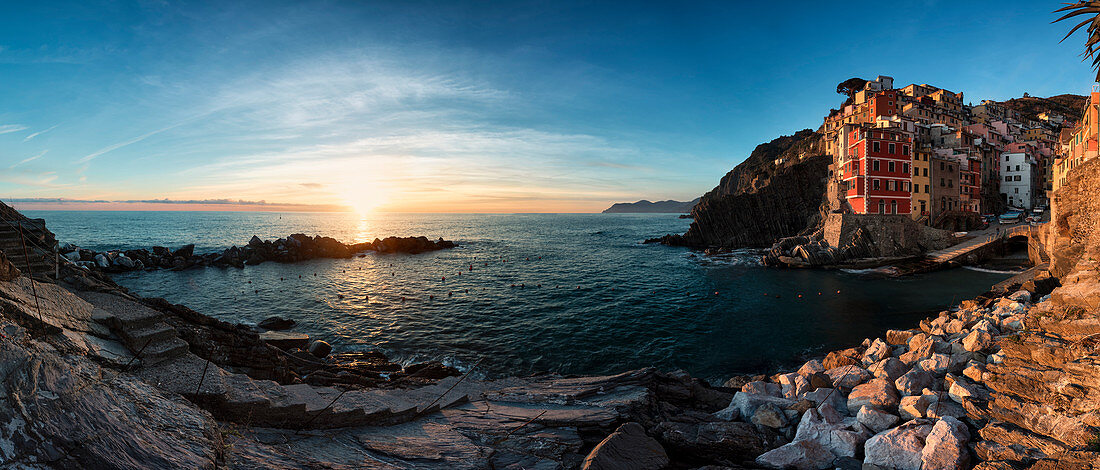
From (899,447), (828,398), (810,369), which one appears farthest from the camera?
(810,369)

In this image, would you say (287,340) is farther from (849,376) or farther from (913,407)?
(913,407)

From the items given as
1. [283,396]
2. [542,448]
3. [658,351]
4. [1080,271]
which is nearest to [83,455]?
[283,396]

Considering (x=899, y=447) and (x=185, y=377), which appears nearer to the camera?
(x=899, y=447)

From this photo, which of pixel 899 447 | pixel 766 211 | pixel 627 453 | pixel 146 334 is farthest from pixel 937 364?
pixel 766 211

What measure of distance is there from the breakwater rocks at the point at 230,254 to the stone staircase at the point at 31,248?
31843mm

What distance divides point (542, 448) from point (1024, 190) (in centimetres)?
9809

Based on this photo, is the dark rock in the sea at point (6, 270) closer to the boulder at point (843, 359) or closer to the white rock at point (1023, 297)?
the boulder at point (843, 359)

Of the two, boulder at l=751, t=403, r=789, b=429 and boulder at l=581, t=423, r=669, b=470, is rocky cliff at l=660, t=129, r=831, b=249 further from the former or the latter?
boulder at l=581, t=423, r=669, b=470

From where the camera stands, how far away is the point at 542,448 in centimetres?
716

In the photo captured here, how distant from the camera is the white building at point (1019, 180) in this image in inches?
2554

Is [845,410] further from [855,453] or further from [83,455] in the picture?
[83,455]

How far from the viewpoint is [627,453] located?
6621 mm

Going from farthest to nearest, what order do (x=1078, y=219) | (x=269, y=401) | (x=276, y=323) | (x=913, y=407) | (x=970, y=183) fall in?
(x=970, y=183)
(x=276, y=323)
(x=1078, y=219)
(x=913, y=407)
(x=269, y=401)

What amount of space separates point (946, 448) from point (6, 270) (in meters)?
16.9
